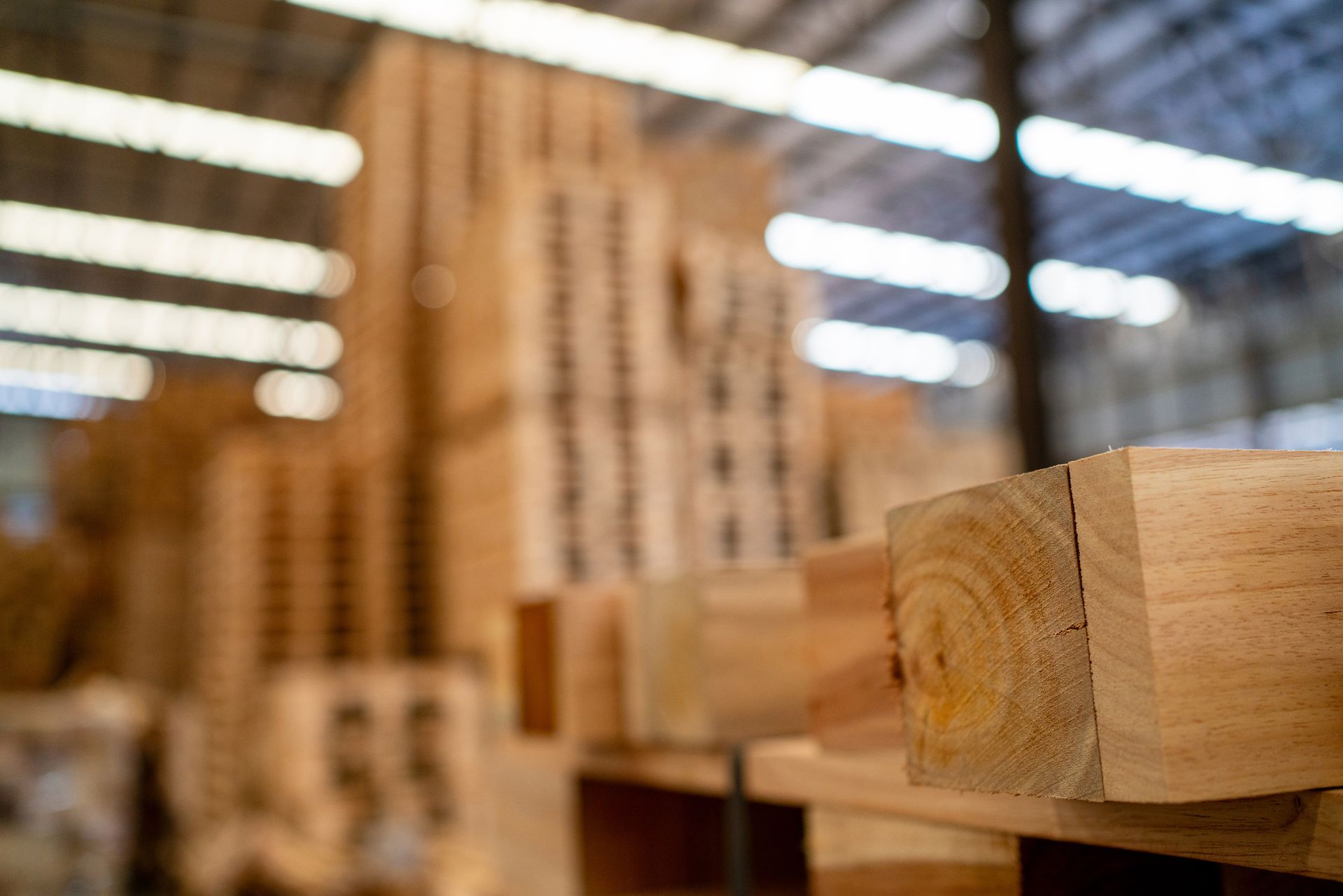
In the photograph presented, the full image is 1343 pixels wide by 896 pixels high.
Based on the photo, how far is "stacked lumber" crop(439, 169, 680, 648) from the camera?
19.2 ft

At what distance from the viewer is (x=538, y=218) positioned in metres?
6.00

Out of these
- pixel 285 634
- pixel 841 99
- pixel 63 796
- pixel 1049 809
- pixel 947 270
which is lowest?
pixel 63 796

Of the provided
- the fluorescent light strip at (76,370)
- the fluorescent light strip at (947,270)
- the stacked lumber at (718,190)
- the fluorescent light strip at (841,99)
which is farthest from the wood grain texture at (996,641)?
the fluorescent light strip at (76,370)

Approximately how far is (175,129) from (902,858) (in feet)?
46.5

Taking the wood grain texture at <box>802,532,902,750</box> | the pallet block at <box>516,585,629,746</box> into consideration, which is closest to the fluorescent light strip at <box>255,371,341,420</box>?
the pallet block at <box>516,585,629,746</box>

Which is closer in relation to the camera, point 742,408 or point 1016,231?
point 1016,231

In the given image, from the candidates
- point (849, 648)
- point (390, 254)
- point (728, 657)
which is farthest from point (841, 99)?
point (849, 648)

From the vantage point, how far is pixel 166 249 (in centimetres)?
1739

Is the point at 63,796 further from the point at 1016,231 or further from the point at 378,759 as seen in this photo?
the point at 1016,231

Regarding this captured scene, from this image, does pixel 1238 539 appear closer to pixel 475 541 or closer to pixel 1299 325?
pixel 475 541

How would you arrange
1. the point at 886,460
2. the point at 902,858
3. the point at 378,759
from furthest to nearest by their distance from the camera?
the point at 886,460 < the point at 378,759 < the point at 902,858

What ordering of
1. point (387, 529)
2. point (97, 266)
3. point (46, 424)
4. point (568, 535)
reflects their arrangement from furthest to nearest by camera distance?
point (46, 424)
point (97, 266)
point (387, 529)
point (568, 535)

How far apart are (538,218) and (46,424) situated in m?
23.8

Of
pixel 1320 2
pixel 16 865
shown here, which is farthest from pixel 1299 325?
pixel 16 865
